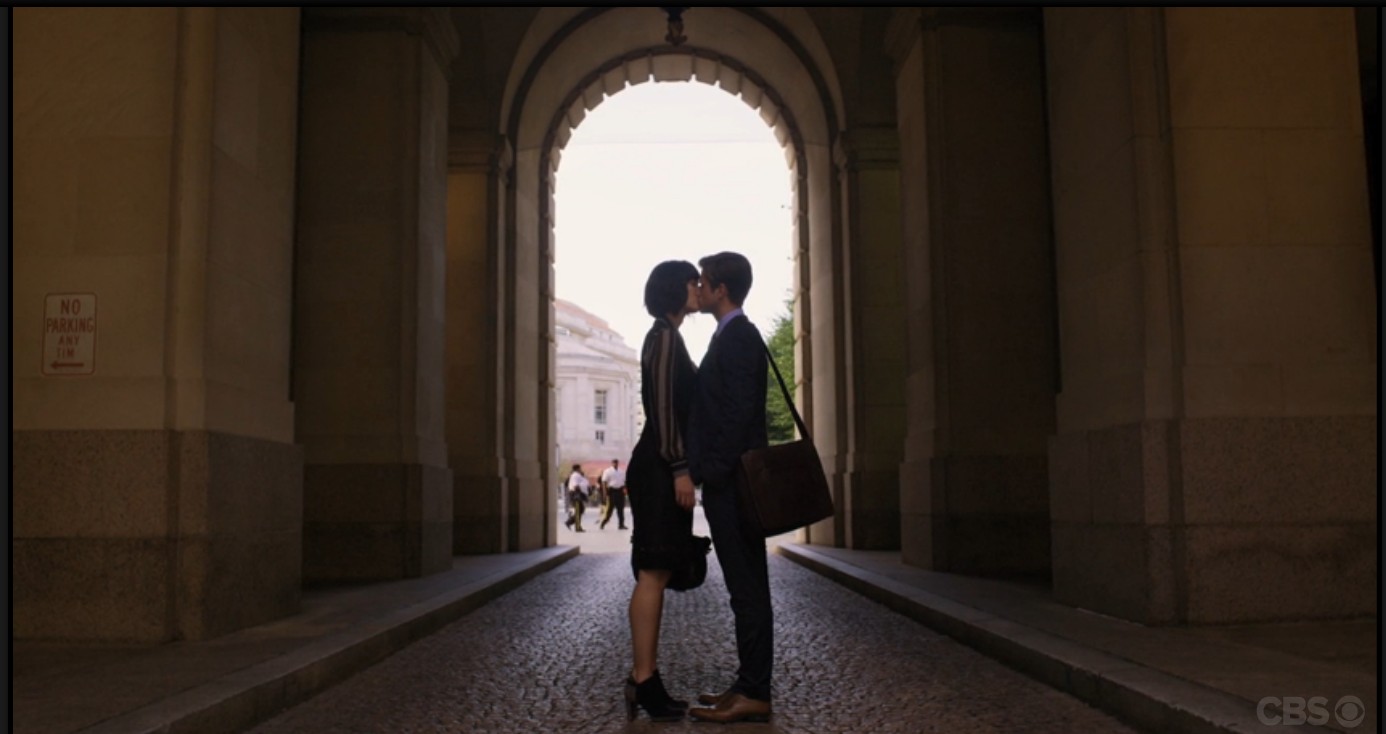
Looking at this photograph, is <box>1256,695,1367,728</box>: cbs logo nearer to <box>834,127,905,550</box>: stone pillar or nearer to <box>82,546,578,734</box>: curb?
<box>82,546,578,734</box>: curb

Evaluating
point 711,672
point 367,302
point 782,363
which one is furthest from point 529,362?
point 782,363

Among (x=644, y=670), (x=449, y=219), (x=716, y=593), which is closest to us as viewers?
A: (x=644, y=670)

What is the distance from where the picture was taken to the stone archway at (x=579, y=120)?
18188 mm

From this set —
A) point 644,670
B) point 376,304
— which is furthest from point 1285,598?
point 376,304

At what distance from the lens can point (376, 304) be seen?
12156mm

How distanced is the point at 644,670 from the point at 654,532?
0.54 meters

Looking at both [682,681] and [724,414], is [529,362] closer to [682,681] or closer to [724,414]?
[682,681]

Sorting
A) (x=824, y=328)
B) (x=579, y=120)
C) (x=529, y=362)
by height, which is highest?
(x=579, y=120)

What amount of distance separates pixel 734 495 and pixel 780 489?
19 cm

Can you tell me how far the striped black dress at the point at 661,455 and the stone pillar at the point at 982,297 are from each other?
24.2 ft

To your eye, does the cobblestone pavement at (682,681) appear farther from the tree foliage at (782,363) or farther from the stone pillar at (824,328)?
the tree foliage at (782,363)

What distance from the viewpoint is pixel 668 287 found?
5.20 metres

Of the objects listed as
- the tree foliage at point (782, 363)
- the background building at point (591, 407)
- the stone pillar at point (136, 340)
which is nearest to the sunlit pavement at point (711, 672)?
the stone pillar at point (136, 340)

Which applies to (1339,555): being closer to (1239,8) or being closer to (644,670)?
(1239,8)
